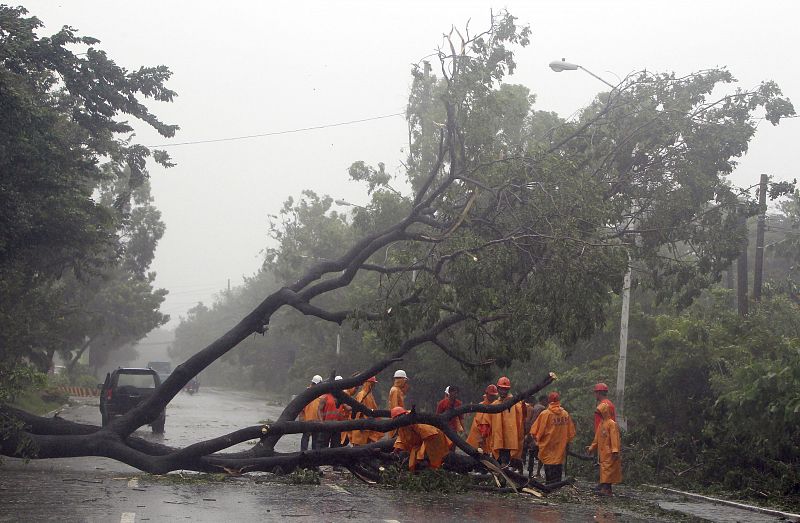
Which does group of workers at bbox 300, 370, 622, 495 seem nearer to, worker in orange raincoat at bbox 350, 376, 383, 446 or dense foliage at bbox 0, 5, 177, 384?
worker in orange raincoat at bbox 350, 376, 383, 446

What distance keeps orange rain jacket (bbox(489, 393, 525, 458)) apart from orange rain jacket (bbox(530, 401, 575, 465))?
0.84 meters

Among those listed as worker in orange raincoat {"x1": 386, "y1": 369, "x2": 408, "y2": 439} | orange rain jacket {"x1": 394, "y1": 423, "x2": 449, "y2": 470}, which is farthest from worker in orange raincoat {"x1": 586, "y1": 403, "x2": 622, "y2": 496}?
worker in orange raincoat {"x1": 386, "y1": 369, "x2": 408, "y2": 439}

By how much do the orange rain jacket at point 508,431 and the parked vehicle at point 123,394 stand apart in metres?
12.2

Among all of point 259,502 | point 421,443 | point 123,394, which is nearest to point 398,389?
point 421,443

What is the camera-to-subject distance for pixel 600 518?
487 inches

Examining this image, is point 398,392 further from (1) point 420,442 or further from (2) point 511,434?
(1) point 420,442

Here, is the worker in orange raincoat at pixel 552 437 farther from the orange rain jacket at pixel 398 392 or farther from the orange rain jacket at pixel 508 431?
the orange rain jacket at pixel 398 392

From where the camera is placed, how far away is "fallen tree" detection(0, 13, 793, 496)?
14398 mm

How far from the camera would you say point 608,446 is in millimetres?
15117

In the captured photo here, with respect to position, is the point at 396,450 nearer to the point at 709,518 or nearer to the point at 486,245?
the point at 486,245

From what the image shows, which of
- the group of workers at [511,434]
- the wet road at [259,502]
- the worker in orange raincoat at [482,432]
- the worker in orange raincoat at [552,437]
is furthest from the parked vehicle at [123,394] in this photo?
the worker in orange raincoat at [552,437]

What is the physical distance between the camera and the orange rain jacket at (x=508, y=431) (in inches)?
655

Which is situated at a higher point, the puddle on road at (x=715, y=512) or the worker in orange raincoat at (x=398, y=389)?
the worker in orange raincoat at (x=398, y=389)

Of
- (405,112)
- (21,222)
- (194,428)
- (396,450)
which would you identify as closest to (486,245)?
(396,450)
